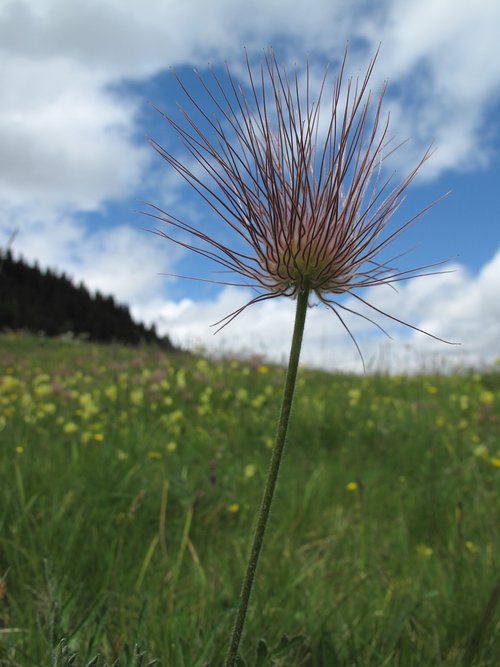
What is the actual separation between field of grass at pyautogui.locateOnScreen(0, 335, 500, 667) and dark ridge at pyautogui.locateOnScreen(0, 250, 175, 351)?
25.6 m

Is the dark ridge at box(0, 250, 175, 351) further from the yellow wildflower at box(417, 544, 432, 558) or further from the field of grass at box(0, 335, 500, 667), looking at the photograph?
the yellow wildflower at box(417, 544, 432, 558)

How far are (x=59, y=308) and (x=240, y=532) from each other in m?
33.0

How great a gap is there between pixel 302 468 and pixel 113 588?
2753 millimetres

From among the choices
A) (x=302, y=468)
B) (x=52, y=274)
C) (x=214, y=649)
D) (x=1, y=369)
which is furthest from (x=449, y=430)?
(x=52, y=274)

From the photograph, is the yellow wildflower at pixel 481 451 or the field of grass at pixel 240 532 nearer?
the field of grass at pixel 240 532

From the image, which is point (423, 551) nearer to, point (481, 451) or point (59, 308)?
point (481, 451)

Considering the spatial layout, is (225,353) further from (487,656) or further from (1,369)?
(487,656)

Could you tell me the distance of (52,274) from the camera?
36844 mm

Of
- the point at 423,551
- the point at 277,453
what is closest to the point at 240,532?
the point at 423,551

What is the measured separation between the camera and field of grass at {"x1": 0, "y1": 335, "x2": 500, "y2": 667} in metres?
2.15

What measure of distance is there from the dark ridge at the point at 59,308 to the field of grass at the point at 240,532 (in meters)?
25.6

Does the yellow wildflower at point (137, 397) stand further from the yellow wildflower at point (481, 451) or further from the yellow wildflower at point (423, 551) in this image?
the yellow wildflower at point (423, 551)

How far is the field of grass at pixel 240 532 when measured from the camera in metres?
2.15

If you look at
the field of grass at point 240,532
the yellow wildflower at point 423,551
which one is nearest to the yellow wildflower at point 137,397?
the field of grass at point 240,532
